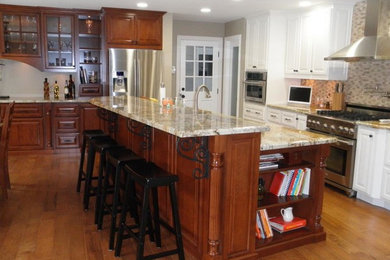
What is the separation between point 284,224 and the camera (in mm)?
3090

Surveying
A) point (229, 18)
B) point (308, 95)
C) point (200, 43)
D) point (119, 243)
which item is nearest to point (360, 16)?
point (308, 95)

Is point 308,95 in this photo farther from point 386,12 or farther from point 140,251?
point 140,251

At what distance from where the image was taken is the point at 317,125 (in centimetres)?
475

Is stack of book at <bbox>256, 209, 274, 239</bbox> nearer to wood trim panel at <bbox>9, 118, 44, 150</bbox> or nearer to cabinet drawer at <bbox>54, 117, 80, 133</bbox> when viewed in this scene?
cabinet drawer at <bbox>54, 117, 80, 133</bbox>

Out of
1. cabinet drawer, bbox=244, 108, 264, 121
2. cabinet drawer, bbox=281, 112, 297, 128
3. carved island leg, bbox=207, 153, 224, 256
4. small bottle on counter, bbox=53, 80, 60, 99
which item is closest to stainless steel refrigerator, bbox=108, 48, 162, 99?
small bottle on counter, bbox=53, 80, 60, 99

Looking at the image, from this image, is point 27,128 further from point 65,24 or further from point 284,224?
point 284,224

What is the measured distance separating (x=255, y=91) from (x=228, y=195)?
4.05 metres

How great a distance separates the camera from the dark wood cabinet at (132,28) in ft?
19.6

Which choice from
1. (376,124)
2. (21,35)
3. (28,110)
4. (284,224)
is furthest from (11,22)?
(376,124)

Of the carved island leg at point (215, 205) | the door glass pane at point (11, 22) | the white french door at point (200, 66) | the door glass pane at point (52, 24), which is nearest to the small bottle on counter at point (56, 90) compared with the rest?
the door glass pane at point (52, 24)

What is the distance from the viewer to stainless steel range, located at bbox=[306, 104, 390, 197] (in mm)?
4246

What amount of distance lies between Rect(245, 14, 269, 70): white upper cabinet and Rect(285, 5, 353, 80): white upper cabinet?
37cm

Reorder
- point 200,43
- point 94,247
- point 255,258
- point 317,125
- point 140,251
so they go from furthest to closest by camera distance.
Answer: point 200,43, point 317,125, point 94,247, point 255,258, point 140,251

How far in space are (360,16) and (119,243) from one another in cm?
424
